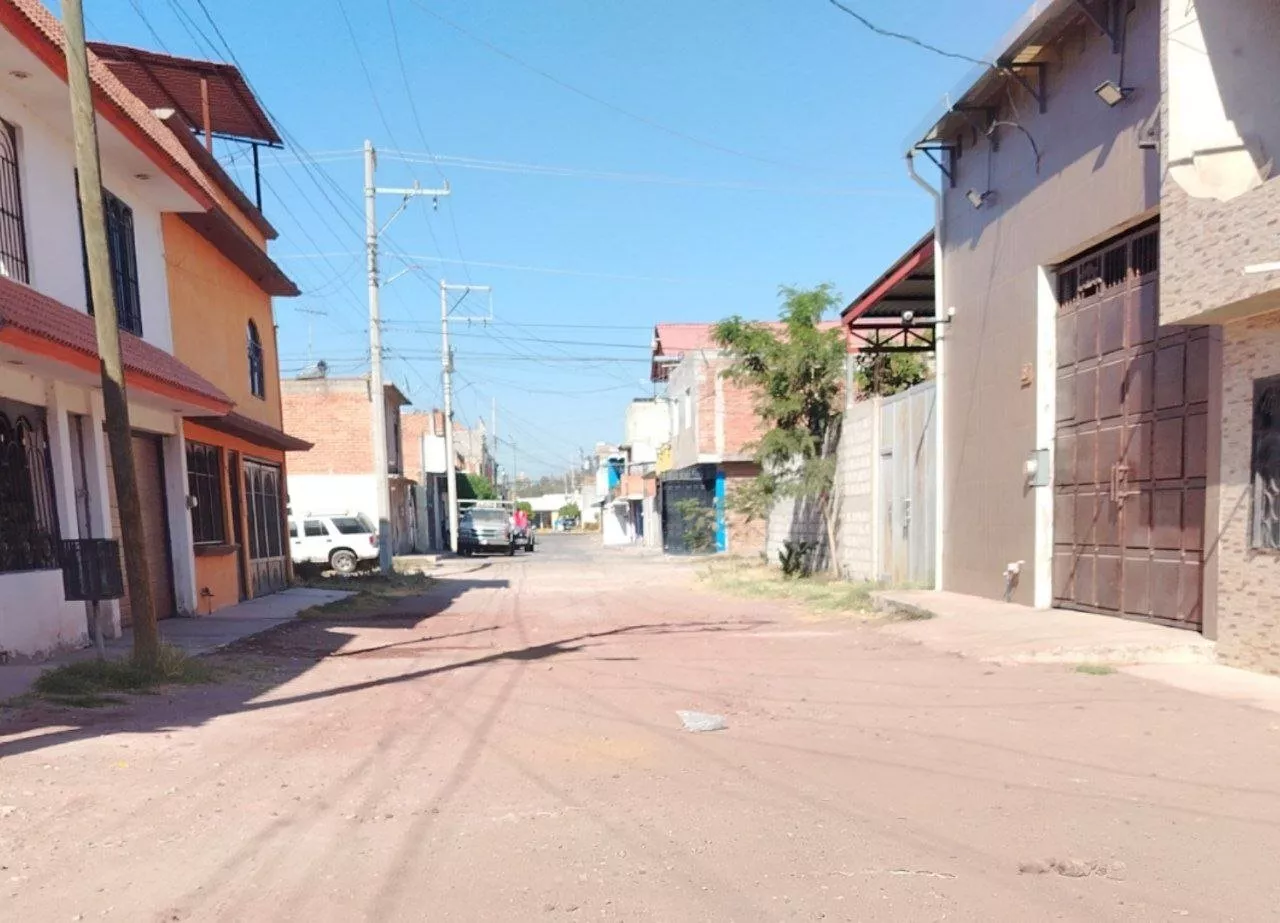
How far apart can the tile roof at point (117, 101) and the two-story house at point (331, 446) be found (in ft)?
55.9

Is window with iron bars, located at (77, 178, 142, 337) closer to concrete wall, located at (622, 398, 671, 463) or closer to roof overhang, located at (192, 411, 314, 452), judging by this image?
roof overhang, located at (192, 411, 314, 452)

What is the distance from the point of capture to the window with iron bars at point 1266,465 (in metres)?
6.25

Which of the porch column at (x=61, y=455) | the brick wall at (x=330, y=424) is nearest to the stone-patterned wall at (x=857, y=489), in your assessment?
the porch column at (x=61, y=455)

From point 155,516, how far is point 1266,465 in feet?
40.8

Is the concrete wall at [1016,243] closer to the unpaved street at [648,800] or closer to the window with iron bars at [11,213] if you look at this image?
the unpaved street at [648,800]

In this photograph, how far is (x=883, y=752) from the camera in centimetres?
479

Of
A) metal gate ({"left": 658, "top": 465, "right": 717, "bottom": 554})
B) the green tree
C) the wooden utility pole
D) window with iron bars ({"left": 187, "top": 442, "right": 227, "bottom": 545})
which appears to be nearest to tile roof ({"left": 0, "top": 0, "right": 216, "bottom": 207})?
the wooden utility pole

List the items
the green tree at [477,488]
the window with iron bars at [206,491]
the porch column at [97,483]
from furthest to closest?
the green tree at [477,488], the window with iron bars at [206,491], the porch column at [97,483]

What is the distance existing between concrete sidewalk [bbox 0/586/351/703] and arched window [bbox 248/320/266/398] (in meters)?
3.93

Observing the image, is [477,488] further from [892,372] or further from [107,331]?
[107,331]

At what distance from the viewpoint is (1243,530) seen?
6.49m

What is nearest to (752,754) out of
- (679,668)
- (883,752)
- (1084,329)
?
(883,752)

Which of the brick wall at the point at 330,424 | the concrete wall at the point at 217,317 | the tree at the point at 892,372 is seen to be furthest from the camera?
the brick wall at the point at 330,424

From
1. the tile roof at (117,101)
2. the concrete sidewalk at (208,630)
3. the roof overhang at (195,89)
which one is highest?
the roof overhang at (195,89)
